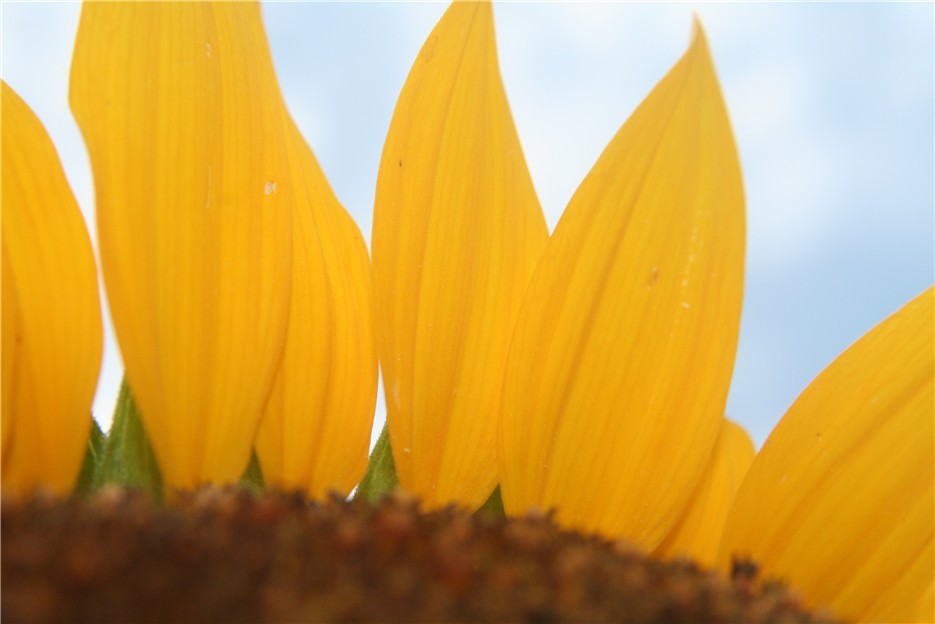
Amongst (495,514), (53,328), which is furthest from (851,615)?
(53,328)

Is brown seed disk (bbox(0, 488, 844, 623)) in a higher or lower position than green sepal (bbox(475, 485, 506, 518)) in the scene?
lower

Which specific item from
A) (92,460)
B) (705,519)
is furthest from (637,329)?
(92,460)

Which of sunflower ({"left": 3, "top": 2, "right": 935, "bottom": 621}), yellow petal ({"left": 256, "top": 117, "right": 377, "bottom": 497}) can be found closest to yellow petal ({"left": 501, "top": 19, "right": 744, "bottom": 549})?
sunflower ({"left": 3, "top": 2, "right": 935, "bottom": 621})

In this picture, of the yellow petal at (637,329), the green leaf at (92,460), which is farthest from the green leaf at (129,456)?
the yellow petal at (637,329)

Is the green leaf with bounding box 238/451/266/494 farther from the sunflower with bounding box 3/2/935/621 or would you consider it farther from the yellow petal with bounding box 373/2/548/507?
the yellow petal with bounding box 373/2/548/507

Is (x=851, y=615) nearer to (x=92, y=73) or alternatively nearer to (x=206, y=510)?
(x=206, y=510)

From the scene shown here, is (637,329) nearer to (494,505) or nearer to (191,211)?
(494,505)

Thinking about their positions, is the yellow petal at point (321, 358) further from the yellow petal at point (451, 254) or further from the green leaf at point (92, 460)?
the green leaf at point (92, 460)
